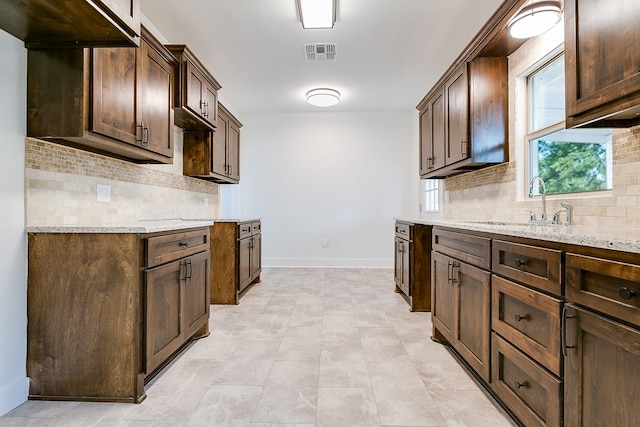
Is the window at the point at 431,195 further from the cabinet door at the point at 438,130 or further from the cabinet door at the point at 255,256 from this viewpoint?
the cabinet door at the point at 255,256

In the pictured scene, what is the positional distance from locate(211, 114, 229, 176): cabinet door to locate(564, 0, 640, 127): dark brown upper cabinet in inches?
121

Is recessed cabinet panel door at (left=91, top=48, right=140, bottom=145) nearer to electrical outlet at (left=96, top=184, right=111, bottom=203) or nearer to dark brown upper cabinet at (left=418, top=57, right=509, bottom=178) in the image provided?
electrical outlet at (left=96, top=184, right=111, bottom=203)

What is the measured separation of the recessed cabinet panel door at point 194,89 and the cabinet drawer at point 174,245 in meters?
1.12

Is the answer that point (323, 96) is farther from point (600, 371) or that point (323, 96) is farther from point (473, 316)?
point (600, 371)

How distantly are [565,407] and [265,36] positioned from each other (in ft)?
11.1

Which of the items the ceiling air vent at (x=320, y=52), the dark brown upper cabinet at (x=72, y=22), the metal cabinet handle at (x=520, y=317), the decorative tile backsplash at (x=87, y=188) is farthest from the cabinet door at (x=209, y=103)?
the metal cabinet handle at (x=520, y=317)

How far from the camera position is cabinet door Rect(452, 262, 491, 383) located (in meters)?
1.67

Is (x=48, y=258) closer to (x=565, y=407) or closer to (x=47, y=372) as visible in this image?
(x=47, y=372)

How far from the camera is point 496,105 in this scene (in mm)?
2691

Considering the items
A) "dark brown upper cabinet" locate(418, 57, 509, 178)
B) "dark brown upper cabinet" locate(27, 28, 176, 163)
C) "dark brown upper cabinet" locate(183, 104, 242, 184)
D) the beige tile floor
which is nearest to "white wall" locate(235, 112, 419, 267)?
"dark brown upper cabinet" locate(183, 104, 242, 184)

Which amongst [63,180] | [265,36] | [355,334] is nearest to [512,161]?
[355,334]

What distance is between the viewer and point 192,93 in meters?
2.82

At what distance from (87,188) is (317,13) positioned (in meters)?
2.17

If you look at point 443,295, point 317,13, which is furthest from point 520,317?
point 317,13
